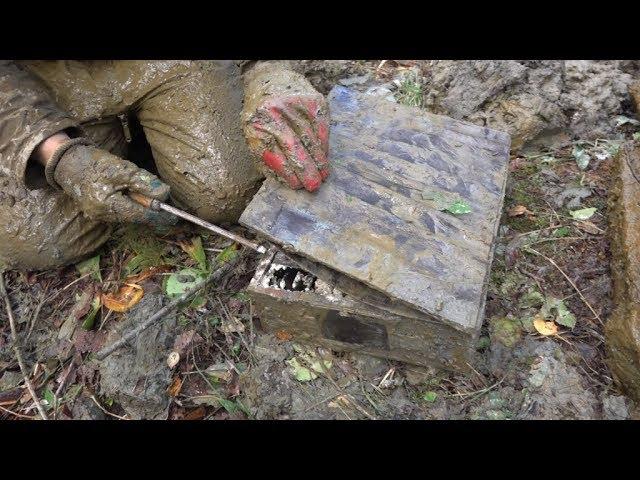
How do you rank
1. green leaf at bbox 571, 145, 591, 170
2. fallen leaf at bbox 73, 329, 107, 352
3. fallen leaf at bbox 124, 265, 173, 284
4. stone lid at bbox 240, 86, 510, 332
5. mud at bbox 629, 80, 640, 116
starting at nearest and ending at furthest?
stone lid at bbox 240, 86, 510, 332 → fallen leaf at bbox 73, 329, 107, 352 → fallen leaf at bbox 124, 265, 173, 284 → green leaf at bbox 571, 145, 591, 170 → mud at bbox 629, 80, 640, 116

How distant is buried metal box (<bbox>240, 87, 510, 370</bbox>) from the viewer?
1.98 meters

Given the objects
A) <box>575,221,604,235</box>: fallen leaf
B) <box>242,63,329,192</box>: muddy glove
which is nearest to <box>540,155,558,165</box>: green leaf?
<box>575,221,604,235</box>: fallen leaf

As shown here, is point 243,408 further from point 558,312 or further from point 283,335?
point 558,312

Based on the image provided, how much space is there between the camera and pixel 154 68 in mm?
2857

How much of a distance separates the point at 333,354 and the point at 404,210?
0.78 meters

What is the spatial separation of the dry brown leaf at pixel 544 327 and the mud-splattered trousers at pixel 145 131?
165cm

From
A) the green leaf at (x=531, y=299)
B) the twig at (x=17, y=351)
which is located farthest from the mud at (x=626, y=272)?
the twig at (x=17, y=351)

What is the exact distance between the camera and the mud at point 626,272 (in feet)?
6.71

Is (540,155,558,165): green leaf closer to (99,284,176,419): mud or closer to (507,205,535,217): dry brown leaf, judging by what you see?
(507,205,535,217): dry brown leaf

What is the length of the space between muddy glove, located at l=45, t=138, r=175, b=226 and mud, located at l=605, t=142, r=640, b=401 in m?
2.14

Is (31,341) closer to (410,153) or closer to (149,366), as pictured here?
(149,366)

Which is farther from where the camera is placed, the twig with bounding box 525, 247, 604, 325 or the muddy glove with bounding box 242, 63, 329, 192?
the twig with bounding box 525, 247, 604, 325

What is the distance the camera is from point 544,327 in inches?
93.4

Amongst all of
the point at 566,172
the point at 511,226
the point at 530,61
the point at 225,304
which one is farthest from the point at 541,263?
the point at 225,304
